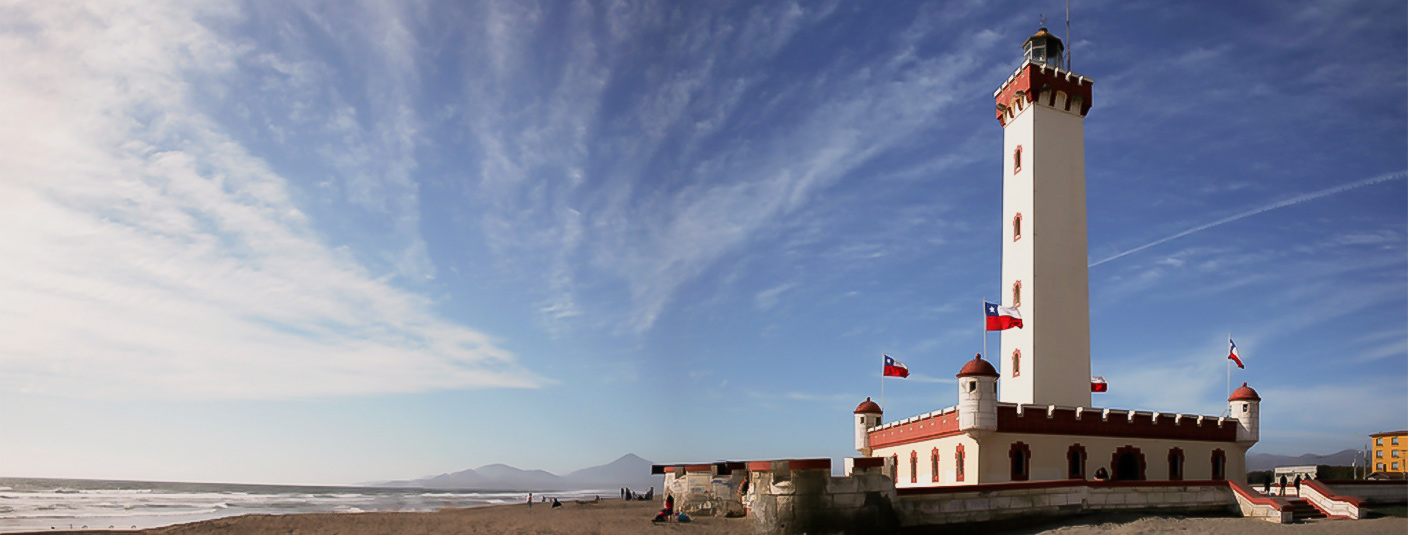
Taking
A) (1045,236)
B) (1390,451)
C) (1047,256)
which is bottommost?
(1390,451)

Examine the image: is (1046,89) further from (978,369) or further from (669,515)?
(669,515)

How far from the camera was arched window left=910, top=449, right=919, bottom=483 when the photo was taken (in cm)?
3164

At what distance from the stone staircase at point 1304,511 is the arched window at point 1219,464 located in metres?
5.19

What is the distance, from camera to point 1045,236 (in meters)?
32.9

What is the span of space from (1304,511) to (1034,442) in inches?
293

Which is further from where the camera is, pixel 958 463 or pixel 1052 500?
pixel 958 463

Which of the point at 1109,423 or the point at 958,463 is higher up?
the point at 1109,423

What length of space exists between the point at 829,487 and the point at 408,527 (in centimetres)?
1825

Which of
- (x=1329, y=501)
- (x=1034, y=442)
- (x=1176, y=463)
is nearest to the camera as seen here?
(x=1329, y=501)

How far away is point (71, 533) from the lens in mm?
30422

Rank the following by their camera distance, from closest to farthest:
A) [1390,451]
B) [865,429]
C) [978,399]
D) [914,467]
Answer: [978,399]
[914,467]
[865,429]
[1390,451]

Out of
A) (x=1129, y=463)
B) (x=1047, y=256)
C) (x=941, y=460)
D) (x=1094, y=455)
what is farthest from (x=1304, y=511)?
(x=1047, y=256)

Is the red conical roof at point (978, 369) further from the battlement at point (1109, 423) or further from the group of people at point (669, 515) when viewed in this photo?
the group of people at point (669, 515)

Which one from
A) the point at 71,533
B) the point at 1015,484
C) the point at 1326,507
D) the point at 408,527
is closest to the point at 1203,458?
the point at 1326,507
